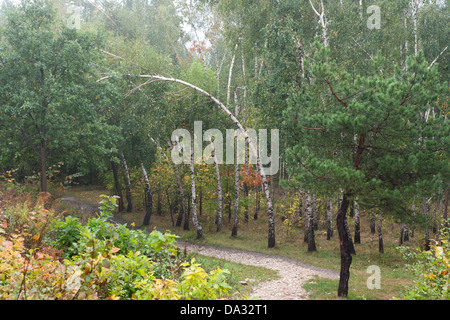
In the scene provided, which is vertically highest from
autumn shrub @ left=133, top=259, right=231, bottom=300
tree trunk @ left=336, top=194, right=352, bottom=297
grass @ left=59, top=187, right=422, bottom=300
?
autumn shrub @ left=133, top=259, right=231, bottom=300

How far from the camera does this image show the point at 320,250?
13.7 metres

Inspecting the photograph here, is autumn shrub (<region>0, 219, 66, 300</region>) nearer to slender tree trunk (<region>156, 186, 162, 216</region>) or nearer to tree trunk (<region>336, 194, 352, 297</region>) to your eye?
tree trunk (<region>336, 194, 352, 297</region>)

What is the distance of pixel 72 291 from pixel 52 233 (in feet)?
10.4

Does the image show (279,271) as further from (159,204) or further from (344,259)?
(159,204)

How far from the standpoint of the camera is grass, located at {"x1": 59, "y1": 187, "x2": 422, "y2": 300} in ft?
29.6

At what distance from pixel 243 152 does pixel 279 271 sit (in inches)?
393

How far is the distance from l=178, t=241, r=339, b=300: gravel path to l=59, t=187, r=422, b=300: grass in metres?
0.37

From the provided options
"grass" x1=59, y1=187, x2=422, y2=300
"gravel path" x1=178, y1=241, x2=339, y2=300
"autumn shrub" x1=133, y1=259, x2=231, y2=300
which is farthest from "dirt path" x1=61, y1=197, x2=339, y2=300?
"autumn shrub" x1=133, y1=259, x2=231, y2=300

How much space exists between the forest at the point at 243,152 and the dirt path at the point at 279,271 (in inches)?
3.7

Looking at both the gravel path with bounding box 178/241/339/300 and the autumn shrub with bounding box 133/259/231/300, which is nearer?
Answer: the autumn shrub with bounding box 133/259/231/300

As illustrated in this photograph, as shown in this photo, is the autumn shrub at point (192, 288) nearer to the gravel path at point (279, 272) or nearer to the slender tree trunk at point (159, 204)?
the gravel path at point (279, 272)

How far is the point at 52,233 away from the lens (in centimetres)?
552
